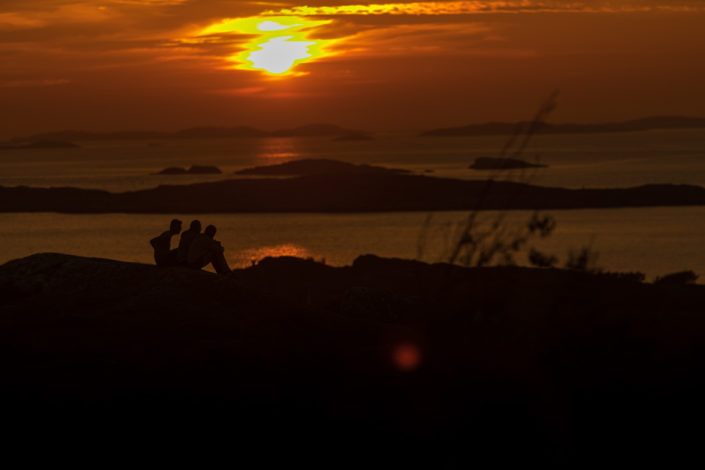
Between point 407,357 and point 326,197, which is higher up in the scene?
point 326,197

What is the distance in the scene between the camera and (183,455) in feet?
30.4

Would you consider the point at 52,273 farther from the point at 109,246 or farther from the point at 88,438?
the point at 109,246

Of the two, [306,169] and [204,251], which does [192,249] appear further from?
[306,169]

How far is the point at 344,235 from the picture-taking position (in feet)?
293

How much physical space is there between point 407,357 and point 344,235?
255 feet

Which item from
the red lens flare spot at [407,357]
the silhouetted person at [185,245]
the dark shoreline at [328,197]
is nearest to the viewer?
the red lens flare spot at [407,357]

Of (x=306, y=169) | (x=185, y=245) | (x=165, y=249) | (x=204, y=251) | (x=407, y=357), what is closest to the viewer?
(x=407, y=357)

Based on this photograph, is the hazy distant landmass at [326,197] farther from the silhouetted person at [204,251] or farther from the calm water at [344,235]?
the silhouetted person at [204,251]

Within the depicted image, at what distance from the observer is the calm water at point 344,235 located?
7062 cm

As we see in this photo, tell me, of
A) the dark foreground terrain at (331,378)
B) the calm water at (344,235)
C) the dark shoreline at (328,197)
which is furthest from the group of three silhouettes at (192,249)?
the dark shoreline at (328,197)

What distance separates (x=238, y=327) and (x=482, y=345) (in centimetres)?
318

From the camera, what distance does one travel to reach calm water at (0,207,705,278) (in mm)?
70625

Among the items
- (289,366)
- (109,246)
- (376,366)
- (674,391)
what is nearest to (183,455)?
(289,366)

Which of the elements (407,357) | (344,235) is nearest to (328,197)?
(344,235)
